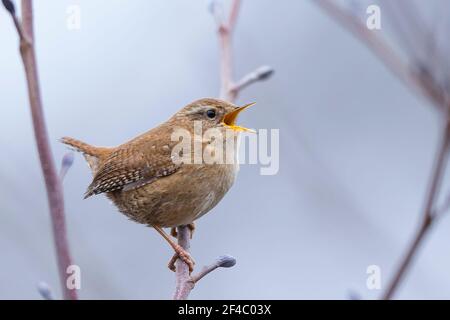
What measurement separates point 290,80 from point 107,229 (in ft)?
7.52

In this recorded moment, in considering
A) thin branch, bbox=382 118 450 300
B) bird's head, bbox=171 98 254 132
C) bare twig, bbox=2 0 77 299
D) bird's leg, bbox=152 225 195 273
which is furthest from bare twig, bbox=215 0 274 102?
thin branch, bbox=382 118 450 300

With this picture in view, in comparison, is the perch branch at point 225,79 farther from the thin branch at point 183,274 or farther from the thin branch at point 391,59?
the thin branch at point 391,59

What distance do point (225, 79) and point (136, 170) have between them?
27.7 inches

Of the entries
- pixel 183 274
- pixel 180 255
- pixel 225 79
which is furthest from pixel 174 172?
pixel 183 274

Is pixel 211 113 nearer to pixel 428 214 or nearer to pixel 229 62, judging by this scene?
pixel 229 62

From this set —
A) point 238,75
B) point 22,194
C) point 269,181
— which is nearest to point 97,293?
A: point 22,194

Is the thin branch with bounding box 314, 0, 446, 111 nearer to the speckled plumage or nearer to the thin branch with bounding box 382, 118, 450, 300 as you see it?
the thin branch with bounding box 382, 118, 450, 300

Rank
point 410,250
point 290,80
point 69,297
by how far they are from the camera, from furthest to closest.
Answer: point 290,80, point 69,297, point 410,250

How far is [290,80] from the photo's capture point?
20.8ft

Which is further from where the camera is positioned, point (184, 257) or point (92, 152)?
point (92, 152)

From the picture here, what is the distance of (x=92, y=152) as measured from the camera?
12.0ft

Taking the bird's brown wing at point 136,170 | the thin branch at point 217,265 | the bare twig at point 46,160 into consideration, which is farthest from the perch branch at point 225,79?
the bare twig at point 46,160

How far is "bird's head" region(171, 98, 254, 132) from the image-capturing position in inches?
124
